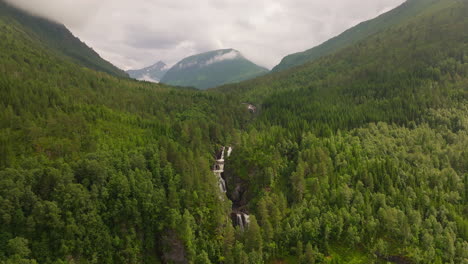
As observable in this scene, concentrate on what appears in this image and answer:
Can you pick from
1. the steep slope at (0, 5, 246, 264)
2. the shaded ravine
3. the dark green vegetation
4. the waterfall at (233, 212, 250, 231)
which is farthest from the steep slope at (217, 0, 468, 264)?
the steep slope at (0, 5, 246, 264)

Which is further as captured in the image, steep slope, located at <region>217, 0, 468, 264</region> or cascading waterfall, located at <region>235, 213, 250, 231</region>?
cascading waterfall, located at <region>235, 213, 250, 231</region>

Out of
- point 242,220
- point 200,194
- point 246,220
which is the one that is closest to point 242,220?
point 242,220

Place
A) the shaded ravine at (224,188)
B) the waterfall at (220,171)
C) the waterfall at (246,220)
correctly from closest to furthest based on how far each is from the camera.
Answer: the waterfall at (246,220) < the shaded ravine at (224,188) < the waterfall at (220,171)

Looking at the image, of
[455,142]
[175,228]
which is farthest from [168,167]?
[455,142]

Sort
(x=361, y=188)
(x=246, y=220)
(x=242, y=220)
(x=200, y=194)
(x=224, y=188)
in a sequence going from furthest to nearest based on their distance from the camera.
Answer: (x=224, y=188) < (x=361, y=188) < (x=242, y=220) < (x=246, y=220) < (x=200, y=194)

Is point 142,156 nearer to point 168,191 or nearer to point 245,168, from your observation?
point 168,191

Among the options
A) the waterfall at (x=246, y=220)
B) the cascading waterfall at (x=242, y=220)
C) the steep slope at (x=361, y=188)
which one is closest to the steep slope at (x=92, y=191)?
the cascading waterfall at (x=242, y=220)

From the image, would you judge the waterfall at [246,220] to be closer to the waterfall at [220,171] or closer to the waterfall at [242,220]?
the waterfall at [242,220]

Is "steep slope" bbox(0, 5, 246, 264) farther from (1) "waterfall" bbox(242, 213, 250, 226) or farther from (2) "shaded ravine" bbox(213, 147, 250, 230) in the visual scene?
(1) "waterfall" bbox(242, 213, 250, 226)

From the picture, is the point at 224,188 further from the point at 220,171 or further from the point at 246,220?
the point at 246,220
